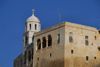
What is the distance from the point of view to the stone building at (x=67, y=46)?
64.0 metres

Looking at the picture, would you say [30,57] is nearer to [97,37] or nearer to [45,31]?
[45,31]

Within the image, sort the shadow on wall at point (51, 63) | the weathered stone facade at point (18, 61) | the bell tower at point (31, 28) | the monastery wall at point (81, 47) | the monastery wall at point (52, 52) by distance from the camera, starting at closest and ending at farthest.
Result: the shadow on wall at point (51, 63)
the monastery wall at point (81, 47)
the monastery wall at point (52, 52)
the bell tower at point (31, 28)
the weathered stone facade at point (18, 61)

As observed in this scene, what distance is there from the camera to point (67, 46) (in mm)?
63844

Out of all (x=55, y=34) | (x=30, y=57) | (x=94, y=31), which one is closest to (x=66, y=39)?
(x=55, y=34)

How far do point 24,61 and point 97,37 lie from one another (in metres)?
20.0

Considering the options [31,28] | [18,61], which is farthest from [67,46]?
[18,61]

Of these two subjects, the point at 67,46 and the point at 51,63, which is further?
the point at 51,63

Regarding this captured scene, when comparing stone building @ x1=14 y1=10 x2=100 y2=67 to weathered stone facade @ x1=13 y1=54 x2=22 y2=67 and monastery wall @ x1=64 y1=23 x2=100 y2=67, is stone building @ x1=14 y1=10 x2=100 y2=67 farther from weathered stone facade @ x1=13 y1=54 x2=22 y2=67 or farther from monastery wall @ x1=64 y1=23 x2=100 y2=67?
weathered stone facade @ x1=13 y1=54 x2=22 y2=67

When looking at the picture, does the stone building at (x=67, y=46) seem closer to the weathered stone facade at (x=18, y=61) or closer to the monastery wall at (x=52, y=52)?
the monastery wall at (x=52, y=52)

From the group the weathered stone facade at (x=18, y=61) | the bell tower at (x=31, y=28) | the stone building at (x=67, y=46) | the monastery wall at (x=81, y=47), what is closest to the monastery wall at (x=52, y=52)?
the stone building at (x=67, y=46)

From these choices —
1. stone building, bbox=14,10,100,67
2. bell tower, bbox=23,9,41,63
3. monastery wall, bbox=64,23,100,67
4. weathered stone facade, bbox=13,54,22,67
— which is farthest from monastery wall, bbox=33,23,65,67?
weathered stone facade, bbox=13,54,22,67

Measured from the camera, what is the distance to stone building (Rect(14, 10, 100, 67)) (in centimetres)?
6400

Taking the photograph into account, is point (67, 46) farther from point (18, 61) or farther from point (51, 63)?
point (18, 61)

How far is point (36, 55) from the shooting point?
234 feet
